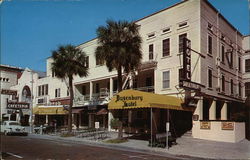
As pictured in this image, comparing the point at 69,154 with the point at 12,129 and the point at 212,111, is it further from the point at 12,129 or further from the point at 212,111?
the point at 12,129

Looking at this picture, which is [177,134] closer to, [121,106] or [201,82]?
[201,82]

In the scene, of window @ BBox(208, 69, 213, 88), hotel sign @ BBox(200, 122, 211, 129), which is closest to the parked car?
hotel sign @ BBox(200, 122, 211, 129)

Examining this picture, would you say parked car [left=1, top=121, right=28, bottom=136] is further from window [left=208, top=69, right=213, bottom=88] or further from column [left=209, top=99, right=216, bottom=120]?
window [left=208, top=69, right=213, bottom=88]

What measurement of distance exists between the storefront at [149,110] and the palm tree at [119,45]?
2501mm

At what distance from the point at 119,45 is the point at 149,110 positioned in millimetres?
9925

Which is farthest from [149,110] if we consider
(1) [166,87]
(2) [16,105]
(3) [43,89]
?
(3) [43,89]

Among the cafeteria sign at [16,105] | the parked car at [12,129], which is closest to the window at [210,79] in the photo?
the parked car at [12,129]

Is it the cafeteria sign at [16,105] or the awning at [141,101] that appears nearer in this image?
the awning at [141,101]

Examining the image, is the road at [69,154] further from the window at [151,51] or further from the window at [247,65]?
the window at [247,65]

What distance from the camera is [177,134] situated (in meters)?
25.6

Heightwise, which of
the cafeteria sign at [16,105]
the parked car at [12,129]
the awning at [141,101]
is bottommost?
the parked car at [12,129]

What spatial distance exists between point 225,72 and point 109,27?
47.2 feet

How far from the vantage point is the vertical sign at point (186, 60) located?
903 inches

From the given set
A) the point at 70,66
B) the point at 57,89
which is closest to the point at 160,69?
the point at 70,66
